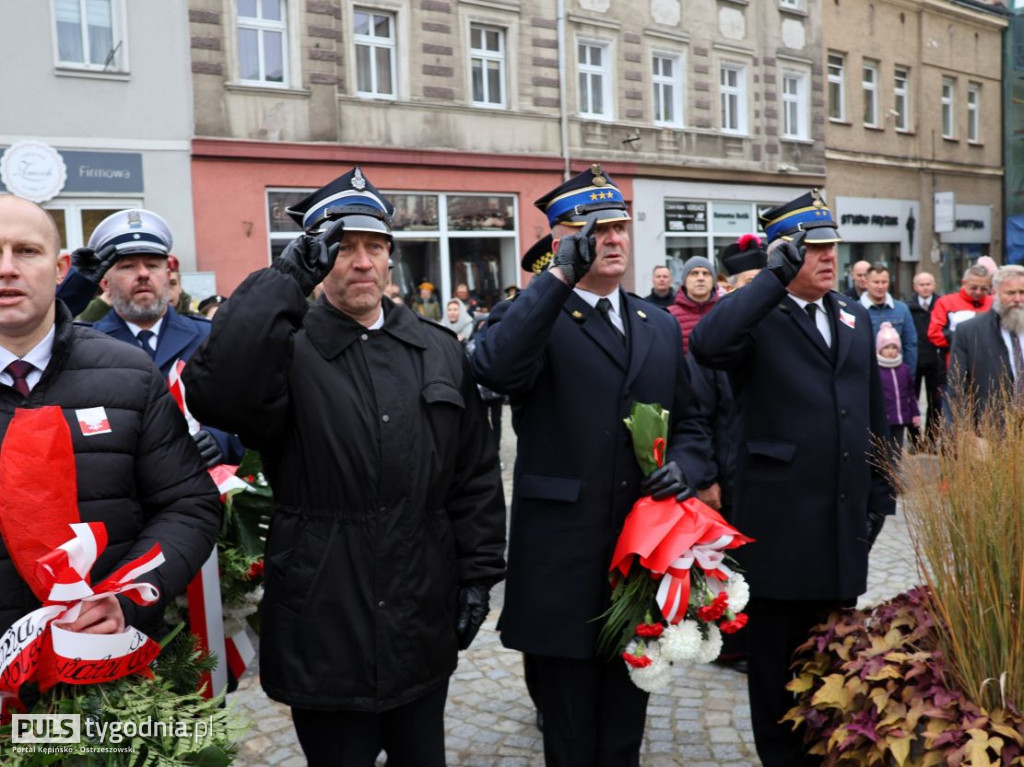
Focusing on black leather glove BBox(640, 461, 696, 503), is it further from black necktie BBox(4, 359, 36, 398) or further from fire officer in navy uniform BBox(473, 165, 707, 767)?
black necktie BBox(4, 359, 36, 398)

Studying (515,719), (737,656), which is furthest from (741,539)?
(737,656)

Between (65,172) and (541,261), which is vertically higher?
(65,172)

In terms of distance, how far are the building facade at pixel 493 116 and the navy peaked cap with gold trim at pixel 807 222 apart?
13.3 meters

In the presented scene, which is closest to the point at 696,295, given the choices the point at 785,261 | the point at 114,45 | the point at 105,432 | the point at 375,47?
the point at 785,261

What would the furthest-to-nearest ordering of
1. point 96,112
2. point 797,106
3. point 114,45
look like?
point 797,106
point 114,45
point 96,112

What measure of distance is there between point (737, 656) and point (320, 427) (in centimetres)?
324

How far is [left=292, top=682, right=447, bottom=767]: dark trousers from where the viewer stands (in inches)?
110

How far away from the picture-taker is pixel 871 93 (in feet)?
88.3

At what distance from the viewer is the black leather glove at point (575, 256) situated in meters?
3.00

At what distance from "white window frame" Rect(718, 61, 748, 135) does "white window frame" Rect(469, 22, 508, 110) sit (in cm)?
640

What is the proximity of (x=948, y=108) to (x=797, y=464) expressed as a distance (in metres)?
29.5

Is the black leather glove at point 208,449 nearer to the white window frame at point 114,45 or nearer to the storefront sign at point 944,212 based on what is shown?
the white window frame at point 114,45

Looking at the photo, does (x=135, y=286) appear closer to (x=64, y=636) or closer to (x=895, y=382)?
Result: (x=64, y=636)

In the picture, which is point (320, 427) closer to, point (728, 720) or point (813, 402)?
point (813, 402)
